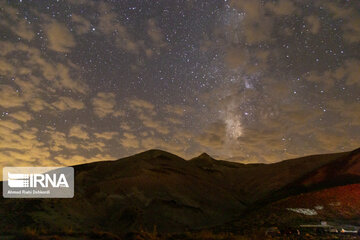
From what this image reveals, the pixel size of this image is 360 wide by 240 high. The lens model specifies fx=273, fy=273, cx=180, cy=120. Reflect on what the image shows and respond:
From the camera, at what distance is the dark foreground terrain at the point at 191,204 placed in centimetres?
1873

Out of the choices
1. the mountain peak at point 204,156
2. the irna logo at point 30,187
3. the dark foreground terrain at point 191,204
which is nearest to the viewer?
the dark foreground terrain at point 191,204

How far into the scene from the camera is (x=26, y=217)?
2475 centimetres

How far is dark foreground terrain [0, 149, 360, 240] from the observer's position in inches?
738

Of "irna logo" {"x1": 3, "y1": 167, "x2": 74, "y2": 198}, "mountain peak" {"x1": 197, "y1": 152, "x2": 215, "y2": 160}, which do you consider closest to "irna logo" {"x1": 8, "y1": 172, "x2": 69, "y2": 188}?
"irna logo" {"x1": 3, "y1": 167, "x2": 74, "y2": 198}

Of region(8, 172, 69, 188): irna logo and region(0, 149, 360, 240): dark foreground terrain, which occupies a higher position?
region(8, 172, 69, 188): irna logo

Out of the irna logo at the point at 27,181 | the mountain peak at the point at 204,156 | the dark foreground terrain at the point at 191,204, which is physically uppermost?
the mountain peak at the point at 204,156

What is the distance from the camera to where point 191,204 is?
124 ft

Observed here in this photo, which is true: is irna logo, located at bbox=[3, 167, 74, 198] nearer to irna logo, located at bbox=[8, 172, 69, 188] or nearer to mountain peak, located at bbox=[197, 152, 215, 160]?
irna logo, located at bbox=[8, 172, 69, 188]

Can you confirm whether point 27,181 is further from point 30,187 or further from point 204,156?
point 204,156

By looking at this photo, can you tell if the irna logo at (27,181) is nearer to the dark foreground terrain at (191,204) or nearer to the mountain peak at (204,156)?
the dark foreground terrain at (191,204)

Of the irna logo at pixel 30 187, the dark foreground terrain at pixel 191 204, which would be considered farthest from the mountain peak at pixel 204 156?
the irna logo at pixel 30 187

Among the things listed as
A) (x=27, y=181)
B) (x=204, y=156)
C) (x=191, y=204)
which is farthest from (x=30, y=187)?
(x=204, y=156)

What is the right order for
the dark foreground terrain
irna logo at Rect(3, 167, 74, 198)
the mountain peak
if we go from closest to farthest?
1. the dark foreground terrain
2. irna logo at Rect(3, 167, 74, 198)
3. the mountain peak

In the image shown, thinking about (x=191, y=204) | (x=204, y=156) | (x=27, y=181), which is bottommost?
(x=191, y=204)
